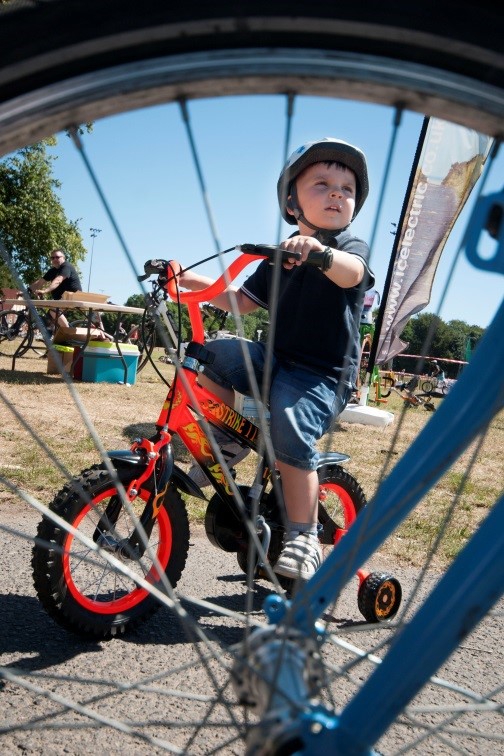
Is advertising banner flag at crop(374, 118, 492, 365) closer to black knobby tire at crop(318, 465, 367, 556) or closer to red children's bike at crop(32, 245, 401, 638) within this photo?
black knobby tire at crop(318, 465, 367, 556)

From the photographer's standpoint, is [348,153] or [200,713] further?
[348,153]

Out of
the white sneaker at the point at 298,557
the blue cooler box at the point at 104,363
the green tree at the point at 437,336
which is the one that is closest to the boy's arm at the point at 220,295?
the green tree at the point at 437,336

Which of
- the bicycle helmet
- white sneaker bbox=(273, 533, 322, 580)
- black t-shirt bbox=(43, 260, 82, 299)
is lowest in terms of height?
white sneaker bbox=(273, 533, 322, 580)

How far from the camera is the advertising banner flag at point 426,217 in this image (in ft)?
18.9

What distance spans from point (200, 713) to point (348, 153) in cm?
163

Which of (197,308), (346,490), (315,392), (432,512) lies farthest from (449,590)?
(432,512)

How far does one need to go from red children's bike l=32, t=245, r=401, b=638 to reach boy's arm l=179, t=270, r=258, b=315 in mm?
88

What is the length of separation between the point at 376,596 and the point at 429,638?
148 cm

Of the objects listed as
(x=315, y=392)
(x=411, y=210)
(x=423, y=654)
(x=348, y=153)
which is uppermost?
(x=411, y=210)

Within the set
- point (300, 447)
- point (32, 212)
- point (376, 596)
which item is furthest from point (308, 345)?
point (32, 212)

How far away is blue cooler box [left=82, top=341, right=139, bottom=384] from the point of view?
8.17 meters

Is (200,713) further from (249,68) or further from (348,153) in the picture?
(348,153)

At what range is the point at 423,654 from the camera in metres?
0.86

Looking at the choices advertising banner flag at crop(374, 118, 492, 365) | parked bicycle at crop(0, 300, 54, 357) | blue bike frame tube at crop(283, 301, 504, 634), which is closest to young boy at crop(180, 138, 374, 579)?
blue bike frame tube at crop(283, 301, 504, 634)
